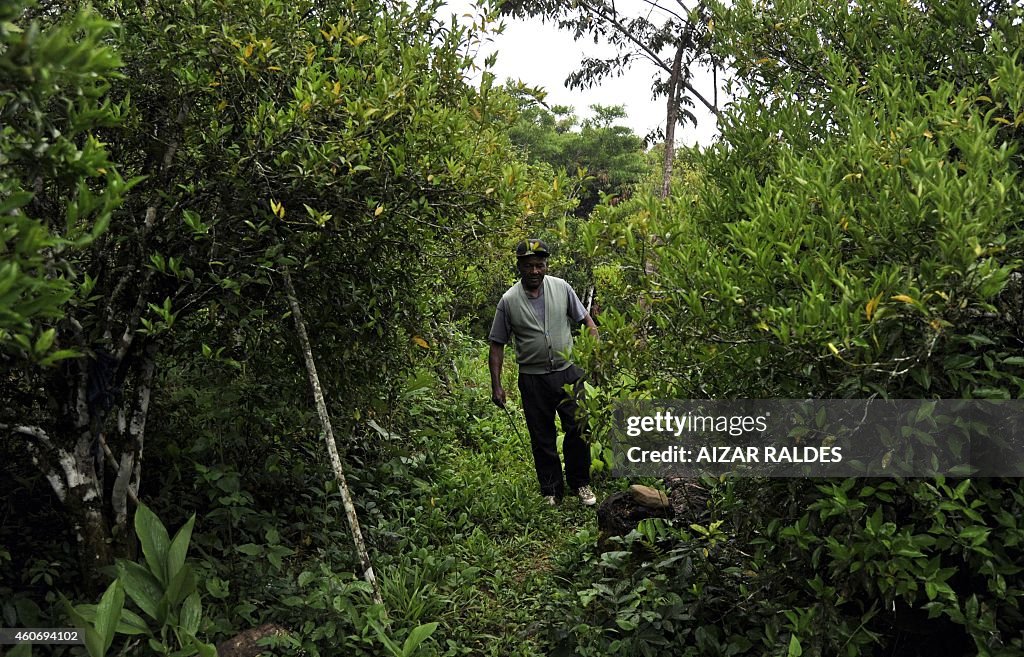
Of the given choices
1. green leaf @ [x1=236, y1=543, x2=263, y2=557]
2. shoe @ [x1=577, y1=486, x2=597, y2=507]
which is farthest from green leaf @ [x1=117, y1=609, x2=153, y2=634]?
shoe @ [x1=577, y1=486, x2=597, y2=507]

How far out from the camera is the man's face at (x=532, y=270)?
5.14 meters

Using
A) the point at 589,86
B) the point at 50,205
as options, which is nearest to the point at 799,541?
Result: the point at 50,205

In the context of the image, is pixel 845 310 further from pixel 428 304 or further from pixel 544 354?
pixel 544 354

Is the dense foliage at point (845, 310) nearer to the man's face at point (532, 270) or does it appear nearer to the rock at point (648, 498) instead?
the rock at point (648, 498)

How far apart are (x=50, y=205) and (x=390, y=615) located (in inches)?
104

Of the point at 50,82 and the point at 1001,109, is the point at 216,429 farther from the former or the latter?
the point at 1001,109

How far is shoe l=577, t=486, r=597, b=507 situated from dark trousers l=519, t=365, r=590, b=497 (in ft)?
0.21

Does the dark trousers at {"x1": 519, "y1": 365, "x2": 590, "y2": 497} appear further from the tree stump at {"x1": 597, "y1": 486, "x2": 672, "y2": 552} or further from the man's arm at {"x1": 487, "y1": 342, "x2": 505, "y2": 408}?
the tree stump at {"x1": 597, "y1": 486, "x2": 672, "y2": 552}

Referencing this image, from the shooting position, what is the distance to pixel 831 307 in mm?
2145

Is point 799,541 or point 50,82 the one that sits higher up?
point 50,82

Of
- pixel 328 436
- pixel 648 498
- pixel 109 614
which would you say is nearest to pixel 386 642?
pixel 328 436

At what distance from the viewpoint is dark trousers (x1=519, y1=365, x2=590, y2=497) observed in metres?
5.34

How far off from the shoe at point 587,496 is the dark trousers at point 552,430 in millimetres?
65

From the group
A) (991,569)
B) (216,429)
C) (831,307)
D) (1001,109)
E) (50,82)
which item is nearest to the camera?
(50,82)
